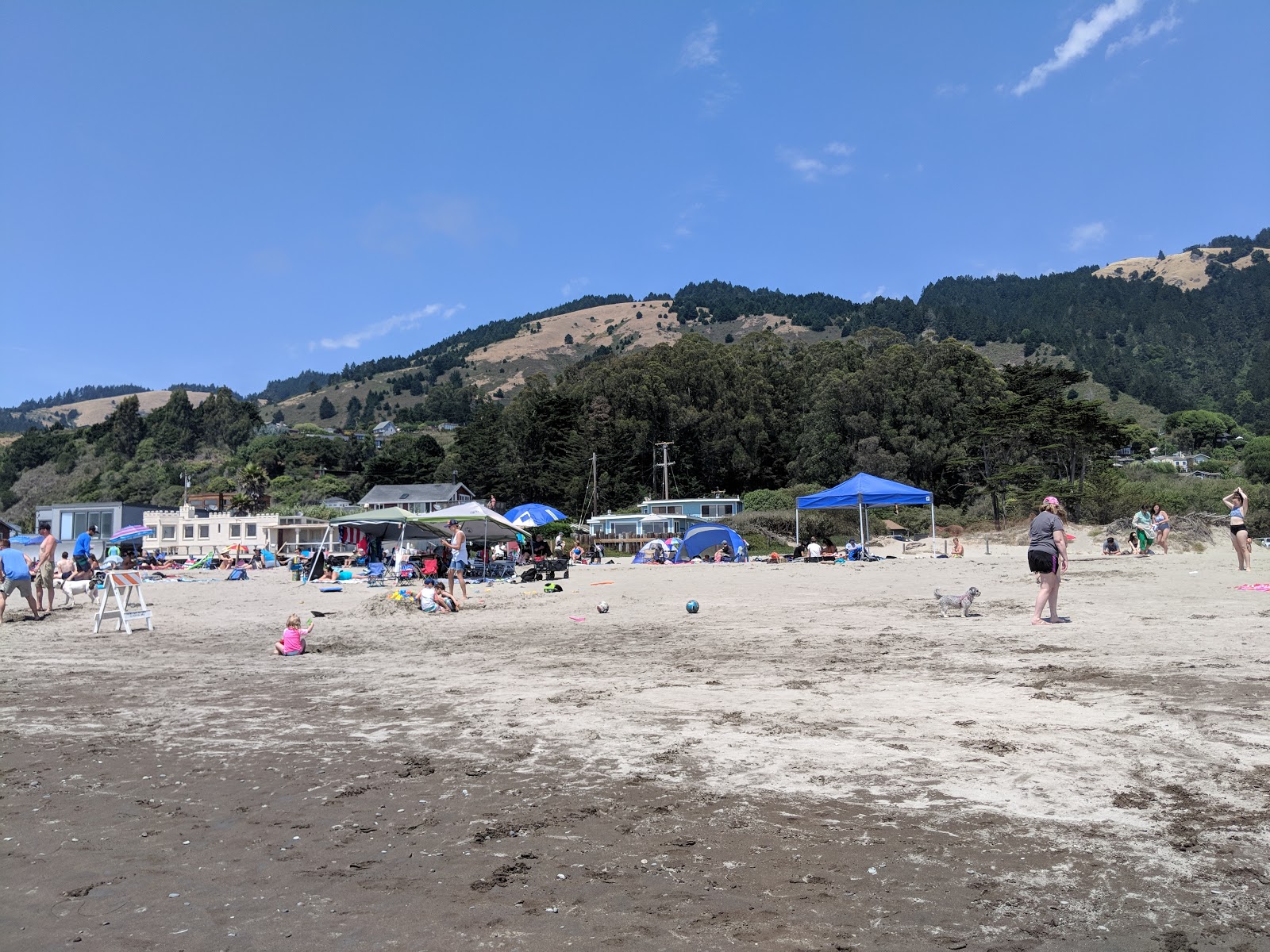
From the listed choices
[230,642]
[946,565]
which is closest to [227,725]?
[230,642]

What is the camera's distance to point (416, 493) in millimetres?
81125

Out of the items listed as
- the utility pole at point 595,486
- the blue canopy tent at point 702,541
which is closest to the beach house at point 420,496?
the utility pole at point 595,486

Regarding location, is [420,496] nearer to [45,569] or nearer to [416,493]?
[416,493]

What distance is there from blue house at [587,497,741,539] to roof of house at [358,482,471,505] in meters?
24.4

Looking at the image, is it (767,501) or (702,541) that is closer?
(702,541)

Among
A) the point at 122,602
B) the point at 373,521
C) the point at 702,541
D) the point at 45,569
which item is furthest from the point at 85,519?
the point at 122,602

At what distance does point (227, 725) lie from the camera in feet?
18.6

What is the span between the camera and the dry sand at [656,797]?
282 cm

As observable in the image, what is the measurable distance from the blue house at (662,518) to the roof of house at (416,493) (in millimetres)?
24420

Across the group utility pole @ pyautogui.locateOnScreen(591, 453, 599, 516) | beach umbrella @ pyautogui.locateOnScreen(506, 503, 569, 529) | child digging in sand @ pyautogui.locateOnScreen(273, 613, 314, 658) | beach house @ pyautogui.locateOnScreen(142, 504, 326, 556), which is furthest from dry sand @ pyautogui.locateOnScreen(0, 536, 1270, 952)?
utility pole @ pyautogui.locateOnScreen(591, 453, 599, 516)

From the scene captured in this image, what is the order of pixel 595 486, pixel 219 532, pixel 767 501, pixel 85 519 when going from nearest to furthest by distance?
pixel 85 519 < pixel 767 501 < pixel 219 532 < pixel 595 486

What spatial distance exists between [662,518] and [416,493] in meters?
39.5

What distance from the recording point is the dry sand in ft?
9.25

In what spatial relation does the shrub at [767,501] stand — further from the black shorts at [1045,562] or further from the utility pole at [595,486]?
the black shorts at [1045,562]
